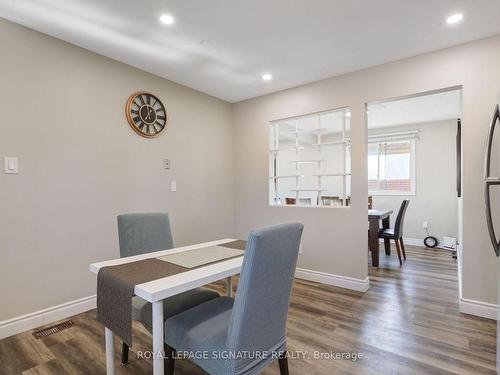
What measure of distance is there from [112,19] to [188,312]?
2101 millimetres

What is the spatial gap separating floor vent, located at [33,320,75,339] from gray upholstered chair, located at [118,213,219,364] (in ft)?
2.49

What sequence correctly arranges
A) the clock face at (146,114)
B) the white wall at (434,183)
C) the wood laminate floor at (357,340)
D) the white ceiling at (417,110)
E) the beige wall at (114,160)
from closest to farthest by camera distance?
the wood laminate floor at (357,340) → the beige wall at (114,160) → the clock face at (146,114) → the white ceiling at (417,110) → the white wall at (434,183)

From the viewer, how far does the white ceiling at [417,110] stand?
376cm

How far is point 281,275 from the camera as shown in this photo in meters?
1.22

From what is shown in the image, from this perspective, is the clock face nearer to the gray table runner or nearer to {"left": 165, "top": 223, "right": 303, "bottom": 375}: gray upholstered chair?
the gray table runner

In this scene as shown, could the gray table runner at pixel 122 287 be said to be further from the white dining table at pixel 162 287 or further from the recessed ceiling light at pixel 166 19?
the recessed ceiling light at pixel 166 19

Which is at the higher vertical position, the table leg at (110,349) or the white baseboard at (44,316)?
the table leg at (110,349)

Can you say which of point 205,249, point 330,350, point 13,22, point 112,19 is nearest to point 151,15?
point 112,19

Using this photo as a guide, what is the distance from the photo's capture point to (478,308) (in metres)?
2.29

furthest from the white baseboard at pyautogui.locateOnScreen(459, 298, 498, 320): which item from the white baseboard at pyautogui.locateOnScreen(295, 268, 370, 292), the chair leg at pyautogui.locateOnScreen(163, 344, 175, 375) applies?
the chair leg at pyautogui.locateOnScreen(163, 344, 175, 375)

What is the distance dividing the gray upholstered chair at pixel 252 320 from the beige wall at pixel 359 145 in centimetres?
164

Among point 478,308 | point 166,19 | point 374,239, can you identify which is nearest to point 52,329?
point 166,19

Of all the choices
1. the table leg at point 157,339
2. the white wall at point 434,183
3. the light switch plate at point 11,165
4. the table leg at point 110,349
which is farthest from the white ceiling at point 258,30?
the white wall at point 434,183

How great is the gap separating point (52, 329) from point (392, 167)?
575 centimetres
